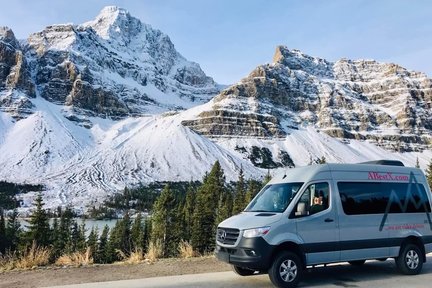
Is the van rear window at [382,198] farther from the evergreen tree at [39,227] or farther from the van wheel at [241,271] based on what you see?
the evergreen tree at [39,227]

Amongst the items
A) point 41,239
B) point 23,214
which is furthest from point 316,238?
point 23,214

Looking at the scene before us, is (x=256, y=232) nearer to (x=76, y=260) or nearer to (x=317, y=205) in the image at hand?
(x=317, y=205)

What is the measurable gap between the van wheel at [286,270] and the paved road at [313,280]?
0.49 metres

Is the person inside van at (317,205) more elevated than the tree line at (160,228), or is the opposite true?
the person inside van at (317,205)

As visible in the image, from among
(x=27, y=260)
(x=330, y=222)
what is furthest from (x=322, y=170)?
(x=27, y=260)

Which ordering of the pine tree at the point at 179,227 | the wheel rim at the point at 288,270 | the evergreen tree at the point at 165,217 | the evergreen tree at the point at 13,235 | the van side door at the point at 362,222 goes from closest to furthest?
the wheel rim at the point at 288,270, the van side door at the point at 362,222, the evergreen tree at the point at 165,217, the pine tree at the point at 179,227, the evergreen tree at the point at 13,235

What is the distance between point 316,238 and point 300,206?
1.00 metres

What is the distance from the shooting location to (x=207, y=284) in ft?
37.8

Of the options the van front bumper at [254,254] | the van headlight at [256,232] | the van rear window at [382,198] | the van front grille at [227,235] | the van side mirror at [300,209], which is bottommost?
the van front bumper at [254,254]

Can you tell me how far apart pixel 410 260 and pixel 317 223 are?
3.81 metres

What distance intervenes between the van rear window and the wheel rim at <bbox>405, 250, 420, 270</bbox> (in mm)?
1304

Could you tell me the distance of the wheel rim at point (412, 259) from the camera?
13.3m

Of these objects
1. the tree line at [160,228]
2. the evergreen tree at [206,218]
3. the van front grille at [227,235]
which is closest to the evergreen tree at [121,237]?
the tree line at [160,228]

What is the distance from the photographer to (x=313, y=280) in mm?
12203
